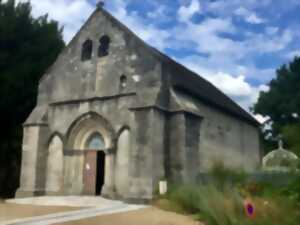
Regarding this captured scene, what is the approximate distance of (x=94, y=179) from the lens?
786 inches

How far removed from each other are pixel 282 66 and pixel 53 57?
28946 millimetres

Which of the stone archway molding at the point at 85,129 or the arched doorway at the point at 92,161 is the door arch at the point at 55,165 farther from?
the arched doorway at the point at 92,161

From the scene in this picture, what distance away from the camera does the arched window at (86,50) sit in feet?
69.7

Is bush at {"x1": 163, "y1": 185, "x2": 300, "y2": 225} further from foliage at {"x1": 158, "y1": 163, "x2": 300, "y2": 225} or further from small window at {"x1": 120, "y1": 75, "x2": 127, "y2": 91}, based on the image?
small window at {"x1": 120, "y1": 75, "x2": 127, "y2": 91}

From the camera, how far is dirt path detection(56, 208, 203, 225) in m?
10.6

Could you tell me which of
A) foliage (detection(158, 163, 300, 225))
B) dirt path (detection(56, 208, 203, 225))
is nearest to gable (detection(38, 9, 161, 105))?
foliage (detection(158, 163, 300, 225))

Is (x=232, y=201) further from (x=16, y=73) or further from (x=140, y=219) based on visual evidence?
(x=16, y=73)

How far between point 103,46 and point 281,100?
2842 cm

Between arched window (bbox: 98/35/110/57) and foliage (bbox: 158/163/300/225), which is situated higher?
arched window (bbox: 98/35/110/57)

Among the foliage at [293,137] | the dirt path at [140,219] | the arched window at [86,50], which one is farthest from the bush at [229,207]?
the arched window at [86,50]

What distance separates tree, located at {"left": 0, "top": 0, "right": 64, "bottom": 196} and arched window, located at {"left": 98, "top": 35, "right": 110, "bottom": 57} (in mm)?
8027

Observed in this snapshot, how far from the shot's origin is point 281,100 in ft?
143

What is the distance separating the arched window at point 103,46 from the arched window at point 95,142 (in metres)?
4.22

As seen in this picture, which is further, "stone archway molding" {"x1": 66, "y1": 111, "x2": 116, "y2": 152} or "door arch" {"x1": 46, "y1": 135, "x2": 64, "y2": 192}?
"door arch" {"x1": 46, "y1": 135, "x2": 64, "y2": 192}
